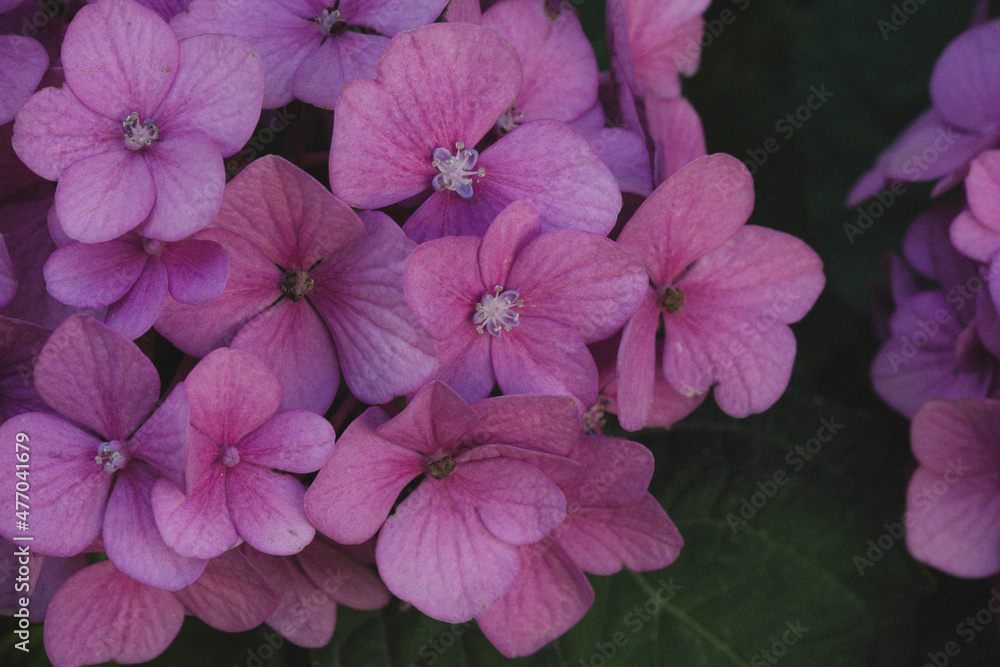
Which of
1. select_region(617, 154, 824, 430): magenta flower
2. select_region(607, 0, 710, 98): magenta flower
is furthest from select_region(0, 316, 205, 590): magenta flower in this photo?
select_region(607, 0, 710, 98): magenta flower

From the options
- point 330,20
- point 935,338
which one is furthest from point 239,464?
point 935,338

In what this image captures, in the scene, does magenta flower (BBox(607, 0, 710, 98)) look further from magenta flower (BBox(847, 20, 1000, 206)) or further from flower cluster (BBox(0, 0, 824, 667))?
magenta flower (BBox(847, 20, 1000, 206))

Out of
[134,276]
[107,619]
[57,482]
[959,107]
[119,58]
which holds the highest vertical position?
[959,107]

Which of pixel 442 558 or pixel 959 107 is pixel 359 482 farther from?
pixel 959 107

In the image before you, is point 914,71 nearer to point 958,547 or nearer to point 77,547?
point 958,547

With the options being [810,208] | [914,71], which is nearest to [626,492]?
[810,208]

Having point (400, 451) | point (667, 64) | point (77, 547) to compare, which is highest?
point (667, 64)

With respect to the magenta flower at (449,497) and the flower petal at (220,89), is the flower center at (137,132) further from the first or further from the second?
the magenta flower at (449,497)
